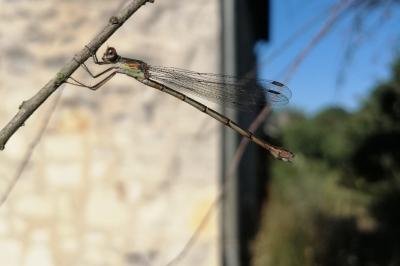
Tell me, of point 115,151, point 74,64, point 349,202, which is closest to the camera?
point 74,64

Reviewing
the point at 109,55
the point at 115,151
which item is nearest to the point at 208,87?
the point at 109,55

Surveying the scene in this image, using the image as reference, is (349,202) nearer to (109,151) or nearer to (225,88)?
(109,151)

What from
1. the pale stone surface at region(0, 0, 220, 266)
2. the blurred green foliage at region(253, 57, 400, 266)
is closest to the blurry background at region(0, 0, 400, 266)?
the pale stone surface at region(0, 0, 220, 266)

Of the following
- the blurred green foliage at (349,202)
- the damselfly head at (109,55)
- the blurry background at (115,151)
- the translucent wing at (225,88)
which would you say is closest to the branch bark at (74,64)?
the damselfly head at (109,55)

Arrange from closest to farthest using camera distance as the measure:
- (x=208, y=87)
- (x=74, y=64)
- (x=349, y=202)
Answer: (x=74, y=64) → (x=208, y=87) → (x=349, y=202)

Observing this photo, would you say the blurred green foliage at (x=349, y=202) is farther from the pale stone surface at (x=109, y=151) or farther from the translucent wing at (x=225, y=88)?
the translucent wing at (x=225, y=88)

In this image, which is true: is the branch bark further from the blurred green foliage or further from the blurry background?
the blurred green foliage
